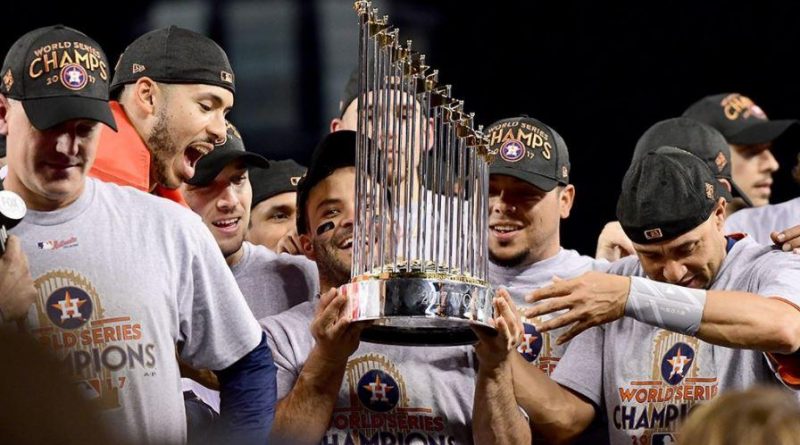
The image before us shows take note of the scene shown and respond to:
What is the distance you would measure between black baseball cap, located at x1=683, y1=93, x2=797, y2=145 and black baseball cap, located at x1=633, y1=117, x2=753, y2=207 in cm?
55

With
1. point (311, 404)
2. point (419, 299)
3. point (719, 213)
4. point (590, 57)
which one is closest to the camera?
point (419, 299)

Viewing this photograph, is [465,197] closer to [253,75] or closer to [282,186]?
[282,186]

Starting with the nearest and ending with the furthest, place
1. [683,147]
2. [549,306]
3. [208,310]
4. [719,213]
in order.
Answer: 1. [208,310]
2. [549,306]
3. [719,213]
4. [683,147]

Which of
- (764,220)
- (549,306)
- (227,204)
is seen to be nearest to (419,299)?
(549,306)

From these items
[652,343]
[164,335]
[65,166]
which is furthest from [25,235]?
[652,343]

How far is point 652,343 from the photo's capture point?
3008 mm

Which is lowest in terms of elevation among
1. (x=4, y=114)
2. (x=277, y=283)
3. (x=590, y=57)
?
(x=277, y=283)

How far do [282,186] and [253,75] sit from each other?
11.8 ft

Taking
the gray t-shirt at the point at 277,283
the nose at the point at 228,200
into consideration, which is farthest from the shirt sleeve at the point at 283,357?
the nose at the point at 228,200

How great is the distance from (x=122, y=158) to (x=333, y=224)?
19.2 inches

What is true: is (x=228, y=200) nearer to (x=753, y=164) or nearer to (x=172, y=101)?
(x=172, y=101)

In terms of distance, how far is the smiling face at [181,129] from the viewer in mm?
2922

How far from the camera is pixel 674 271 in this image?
3.00 meters

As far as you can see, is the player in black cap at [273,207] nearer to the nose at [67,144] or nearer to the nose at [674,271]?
the nose at [674,271]
